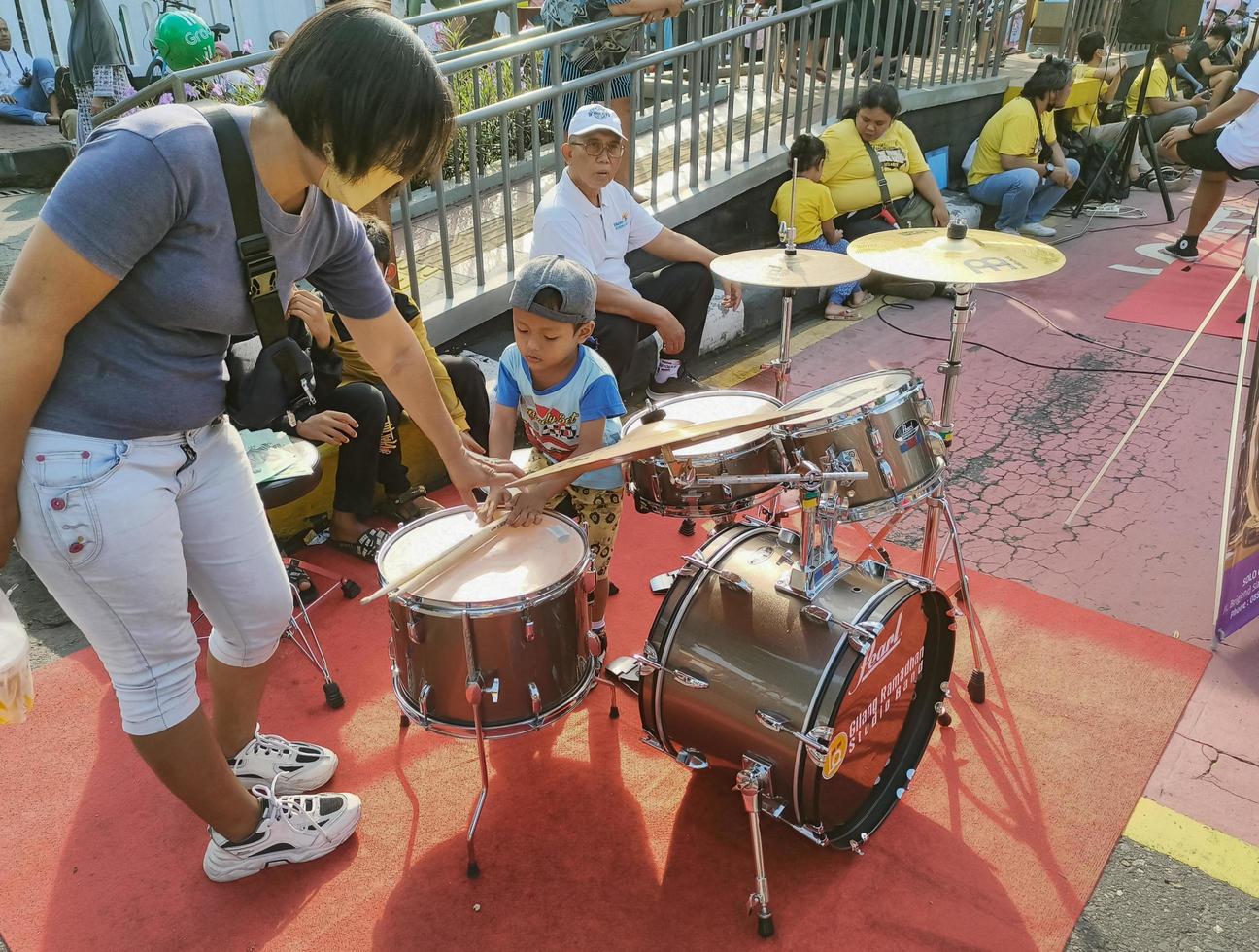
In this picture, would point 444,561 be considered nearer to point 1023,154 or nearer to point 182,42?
point 182,42

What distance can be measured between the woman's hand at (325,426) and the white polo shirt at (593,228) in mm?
1275

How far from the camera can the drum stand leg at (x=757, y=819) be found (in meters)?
2.29

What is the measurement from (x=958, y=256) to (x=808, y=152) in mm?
3584

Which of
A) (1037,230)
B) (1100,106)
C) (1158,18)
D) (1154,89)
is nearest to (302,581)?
(1037,230)

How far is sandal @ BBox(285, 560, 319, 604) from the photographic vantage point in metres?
3.67

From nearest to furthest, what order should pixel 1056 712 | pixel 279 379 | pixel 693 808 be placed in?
pixel 279 379
pixel 693 808
pixel 1056 712

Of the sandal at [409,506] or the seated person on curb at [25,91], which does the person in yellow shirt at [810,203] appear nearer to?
the sandal at [409,506]

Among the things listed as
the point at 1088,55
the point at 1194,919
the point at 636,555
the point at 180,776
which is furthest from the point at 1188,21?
the point at 180,776

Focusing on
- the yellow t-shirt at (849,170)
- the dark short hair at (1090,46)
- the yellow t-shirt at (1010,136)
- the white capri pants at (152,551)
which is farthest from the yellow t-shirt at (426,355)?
the dark short hair at (1090,46)

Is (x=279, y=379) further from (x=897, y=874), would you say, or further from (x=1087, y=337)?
(x=1087, y=337)

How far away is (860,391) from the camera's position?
→ 9.43ft

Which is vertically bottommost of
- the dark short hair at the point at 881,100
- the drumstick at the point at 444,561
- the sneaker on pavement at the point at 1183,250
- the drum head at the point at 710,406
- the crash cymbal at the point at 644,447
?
the sneaker on pavement at the point at 1183,250

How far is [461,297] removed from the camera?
502cm

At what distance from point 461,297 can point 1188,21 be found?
7.76 metres
